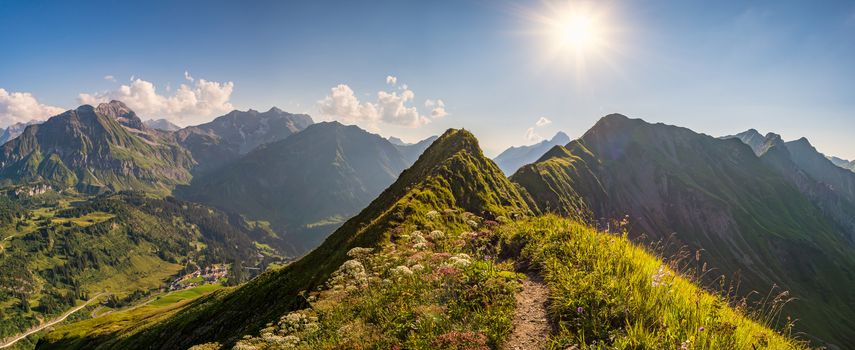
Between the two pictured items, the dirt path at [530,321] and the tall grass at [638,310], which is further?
the dirt path at [530,321]

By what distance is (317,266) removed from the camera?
148 ft

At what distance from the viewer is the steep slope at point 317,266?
38156mm

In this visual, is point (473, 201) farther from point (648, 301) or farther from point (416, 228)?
point (648, 301)

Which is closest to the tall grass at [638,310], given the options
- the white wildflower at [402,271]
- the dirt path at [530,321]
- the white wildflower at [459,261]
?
the dirt path at [530,321]

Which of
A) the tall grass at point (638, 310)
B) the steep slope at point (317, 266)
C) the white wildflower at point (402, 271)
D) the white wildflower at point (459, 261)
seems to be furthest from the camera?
the steep slope at point (317, 266)

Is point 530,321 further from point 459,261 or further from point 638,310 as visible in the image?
point 459,261

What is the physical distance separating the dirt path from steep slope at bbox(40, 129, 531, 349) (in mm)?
7742

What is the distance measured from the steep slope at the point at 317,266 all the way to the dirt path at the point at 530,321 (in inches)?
305

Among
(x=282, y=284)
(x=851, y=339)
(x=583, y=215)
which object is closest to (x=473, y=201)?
(x=282, y=284)

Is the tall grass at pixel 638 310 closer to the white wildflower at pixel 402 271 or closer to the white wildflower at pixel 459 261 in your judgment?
the white wildflower at pixel 459 261

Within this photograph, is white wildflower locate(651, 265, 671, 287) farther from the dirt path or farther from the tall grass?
the dirt path

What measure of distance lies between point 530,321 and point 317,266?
39.5 m

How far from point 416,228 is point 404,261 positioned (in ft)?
80.6

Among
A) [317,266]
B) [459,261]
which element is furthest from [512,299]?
[317,266]
